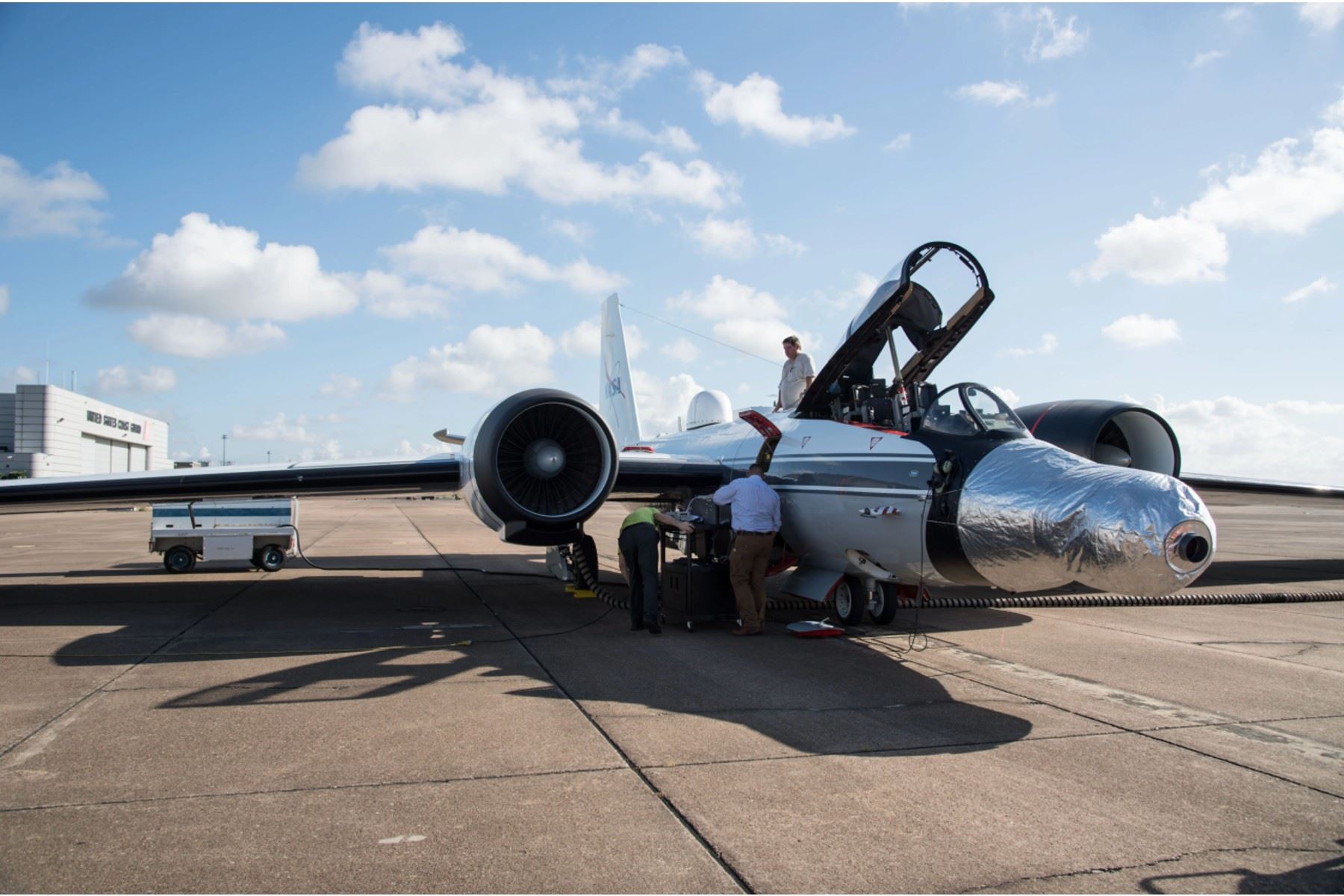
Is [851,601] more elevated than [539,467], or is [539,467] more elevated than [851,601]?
[539,467]

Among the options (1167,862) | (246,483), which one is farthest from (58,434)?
(1167,862)

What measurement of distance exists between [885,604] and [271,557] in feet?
37.2

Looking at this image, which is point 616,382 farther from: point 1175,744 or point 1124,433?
point 1175,744

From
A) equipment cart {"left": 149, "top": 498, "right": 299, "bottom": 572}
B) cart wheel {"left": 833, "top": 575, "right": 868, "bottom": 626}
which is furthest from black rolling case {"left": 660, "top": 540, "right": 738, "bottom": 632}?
equipment cart {"left": 149, "top": 498, "right": 299, "bottom": 572}

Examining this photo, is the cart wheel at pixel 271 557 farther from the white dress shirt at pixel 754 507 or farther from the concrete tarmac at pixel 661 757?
the white dress shirt at pixel 754 507

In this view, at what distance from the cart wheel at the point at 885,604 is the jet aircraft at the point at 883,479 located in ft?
0.07

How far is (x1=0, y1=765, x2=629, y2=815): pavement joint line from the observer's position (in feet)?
12.8

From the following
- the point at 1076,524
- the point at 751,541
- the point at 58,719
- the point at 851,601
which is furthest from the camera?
the point at 851,601

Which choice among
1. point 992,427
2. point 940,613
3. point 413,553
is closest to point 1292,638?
point 940,613

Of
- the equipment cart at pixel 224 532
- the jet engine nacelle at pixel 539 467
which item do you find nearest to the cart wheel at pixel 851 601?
the jet engine nacelle at pixel 539 467

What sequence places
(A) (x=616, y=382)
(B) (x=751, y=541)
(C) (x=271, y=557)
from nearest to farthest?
1. (B) (x=751, y=541)
2. (C) (x=271, y=557)
3. (A) (x=616, y=382)

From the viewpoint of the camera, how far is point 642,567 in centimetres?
905

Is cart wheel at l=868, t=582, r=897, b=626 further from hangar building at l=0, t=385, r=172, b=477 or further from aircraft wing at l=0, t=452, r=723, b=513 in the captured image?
hangar building at l=0, t=385, r=172, b=477

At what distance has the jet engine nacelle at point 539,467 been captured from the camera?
9086 millimetres
